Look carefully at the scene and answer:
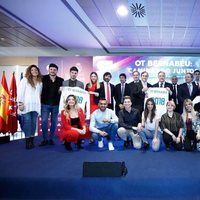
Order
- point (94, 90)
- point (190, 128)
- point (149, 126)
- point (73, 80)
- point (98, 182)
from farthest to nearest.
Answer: point (94, 90), point (73, 80), point (149, 126), point (190, 128), point (98, 182)

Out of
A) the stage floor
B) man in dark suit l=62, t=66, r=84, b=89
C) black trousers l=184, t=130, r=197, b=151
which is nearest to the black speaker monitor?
the stage floor

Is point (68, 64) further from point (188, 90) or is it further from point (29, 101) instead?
point (188, 90)

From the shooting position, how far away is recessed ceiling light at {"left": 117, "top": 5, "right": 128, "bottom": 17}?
14.0ft

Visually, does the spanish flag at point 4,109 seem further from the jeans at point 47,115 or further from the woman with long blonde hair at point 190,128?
the woman with long blonde hair at point 190,128

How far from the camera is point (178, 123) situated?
4.07m

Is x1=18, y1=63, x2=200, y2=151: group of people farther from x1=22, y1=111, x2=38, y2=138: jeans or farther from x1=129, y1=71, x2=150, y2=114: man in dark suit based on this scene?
x1=129, y1=71, x2=150, y2=114: man in dark suit

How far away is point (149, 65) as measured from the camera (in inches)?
265

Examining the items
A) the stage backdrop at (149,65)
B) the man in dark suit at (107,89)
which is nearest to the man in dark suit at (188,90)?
the man in dark suit at (107,89)

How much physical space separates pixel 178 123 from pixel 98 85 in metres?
1.70

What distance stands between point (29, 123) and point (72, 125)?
71 centimetres

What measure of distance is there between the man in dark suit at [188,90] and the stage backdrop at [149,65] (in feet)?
5.09

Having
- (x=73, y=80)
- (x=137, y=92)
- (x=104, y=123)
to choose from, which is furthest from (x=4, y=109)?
(x=137, y=92)

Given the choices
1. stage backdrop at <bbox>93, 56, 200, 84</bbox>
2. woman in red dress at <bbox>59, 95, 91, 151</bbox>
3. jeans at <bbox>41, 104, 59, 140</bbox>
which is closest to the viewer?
woman in red dress at <bbox>59, 95, 91, 151</bbox>

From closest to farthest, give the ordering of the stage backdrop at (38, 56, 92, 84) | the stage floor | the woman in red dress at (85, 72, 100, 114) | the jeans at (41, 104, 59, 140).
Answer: the stage floor
the jeans at (41, 104, 59, 140)
the woman in red dress at (85, 72, 100, 114)
the stage backdrop at (38, 56, 92, 84)
